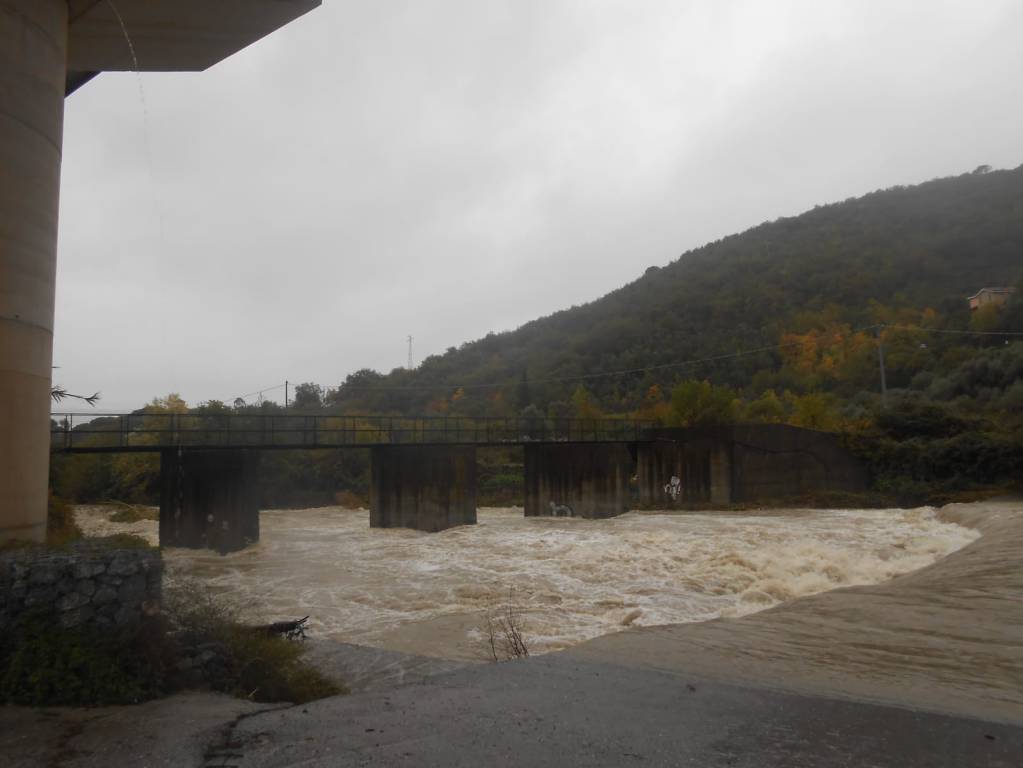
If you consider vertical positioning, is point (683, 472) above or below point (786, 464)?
below

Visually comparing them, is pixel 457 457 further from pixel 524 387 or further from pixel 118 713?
pixel 524 387

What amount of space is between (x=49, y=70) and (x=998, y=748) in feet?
40.3

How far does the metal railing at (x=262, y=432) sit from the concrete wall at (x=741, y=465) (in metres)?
2.05

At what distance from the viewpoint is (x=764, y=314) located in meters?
89.7

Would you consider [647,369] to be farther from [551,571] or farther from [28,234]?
[28,234]

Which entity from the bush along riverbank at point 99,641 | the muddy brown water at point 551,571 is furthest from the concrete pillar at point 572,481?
the bush along riverbank at point 99,641

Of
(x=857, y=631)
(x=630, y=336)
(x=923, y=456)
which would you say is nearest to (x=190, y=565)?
(x=857, y=631)

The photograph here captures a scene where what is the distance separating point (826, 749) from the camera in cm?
530

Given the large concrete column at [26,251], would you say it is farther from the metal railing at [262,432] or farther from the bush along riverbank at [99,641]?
the metal railing at [262,432]

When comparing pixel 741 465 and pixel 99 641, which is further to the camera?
pixel 741 465

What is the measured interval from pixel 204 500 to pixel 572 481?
16700 millimetres

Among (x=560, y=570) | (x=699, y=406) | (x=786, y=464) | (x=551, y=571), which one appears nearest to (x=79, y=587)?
(x=551, y=571)

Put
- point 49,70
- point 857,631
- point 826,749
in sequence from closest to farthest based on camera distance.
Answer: point 826,749 → point 49,70 → point 857,631

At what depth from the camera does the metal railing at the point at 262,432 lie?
23.8 meters
